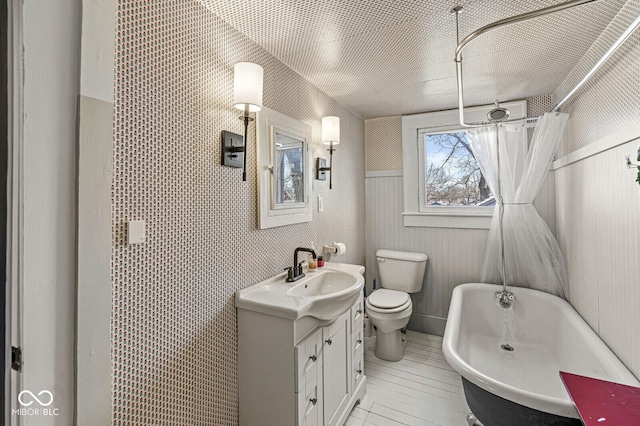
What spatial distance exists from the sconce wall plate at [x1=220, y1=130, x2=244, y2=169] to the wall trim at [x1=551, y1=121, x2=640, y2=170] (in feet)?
5.88

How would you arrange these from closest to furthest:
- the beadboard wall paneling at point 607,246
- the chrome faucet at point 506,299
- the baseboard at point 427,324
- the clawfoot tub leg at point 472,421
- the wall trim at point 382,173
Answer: the beadboard wall paneling at point 607,246 < the clawfoot tub leg at point 472,421 < the chrome faucet at point 506,299 < the baseboard at point 427,324 < the wall trim at point 382,173

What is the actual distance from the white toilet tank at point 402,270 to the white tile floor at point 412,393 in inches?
22.5

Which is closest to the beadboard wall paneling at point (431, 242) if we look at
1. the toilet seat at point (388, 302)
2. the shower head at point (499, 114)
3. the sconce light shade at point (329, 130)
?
the toilet seat at point (388, 302)

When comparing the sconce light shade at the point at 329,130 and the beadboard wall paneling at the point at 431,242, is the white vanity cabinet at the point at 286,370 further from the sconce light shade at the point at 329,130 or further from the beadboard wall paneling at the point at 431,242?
the beadboard wall paneling at the point at 431,242

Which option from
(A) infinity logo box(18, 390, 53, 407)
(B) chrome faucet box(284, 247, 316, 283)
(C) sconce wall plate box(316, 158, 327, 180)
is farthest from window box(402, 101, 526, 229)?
(A) infinity logo box(18, 390, 53, 407)

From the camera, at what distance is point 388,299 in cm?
248

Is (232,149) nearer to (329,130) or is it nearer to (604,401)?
(329,130)

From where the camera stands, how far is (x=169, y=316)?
46.3 inches

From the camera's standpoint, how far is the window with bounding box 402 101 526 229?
2.77m

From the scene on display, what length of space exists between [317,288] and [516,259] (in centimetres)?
177

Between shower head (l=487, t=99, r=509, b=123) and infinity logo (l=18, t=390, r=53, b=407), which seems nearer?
infinity logo (l=18, t=390, r=53, b=407)

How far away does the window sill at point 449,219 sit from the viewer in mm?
2701

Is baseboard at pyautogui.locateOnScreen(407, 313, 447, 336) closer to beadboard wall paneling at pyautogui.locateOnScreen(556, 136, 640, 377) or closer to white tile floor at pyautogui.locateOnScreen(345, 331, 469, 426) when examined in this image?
white tile floor at pyautogui.locateOnScreen(345, 331, 469, 426)

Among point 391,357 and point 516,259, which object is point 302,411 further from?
point 516,259
